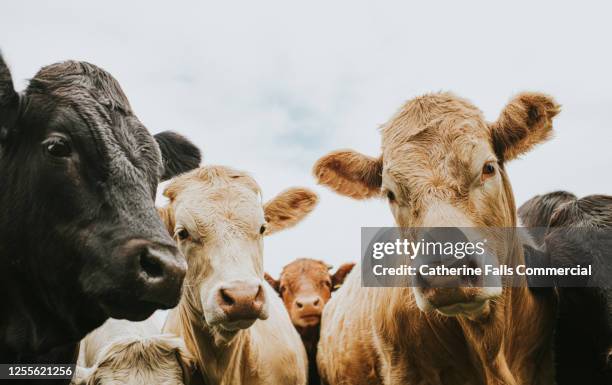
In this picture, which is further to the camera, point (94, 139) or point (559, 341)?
point (559, 341)

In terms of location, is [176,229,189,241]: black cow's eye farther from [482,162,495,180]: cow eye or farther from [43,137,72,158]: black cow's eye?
[482,162,495,180]: cow eye

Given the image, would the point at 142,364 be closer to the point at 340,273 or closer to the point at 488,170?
the point at 488,170

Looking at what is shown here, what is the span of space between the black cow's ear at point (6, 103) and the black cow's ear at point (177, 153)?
1.32 m

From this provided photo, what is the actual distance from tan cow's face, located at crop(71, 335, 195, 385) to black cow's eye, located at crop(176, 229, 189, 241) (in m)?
0.81

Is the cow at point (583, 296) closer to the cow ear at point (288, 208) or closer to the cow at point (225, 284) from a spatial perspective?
the cow at point (225, 284)

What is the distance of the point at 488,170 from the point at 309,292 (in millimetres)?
4297

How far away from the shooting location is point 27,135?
2.86 metres

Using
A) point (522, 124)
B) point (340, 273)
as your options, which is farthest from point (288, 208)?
point (340, 273)

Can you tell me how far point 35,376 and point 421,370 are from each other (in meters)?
2.47

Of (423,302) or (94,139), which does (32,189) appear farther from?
(423,302)

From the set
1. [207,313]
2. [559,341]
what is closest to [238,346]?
[207,313]

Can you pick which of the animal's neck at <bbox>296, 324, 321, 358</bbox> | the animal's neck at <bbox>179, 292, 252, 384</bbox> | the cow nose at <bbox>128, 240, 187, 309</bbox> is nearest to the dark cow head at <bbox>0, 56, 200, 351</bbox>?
the cow nose at <bbox>128, 240, 187, 309</bbox>

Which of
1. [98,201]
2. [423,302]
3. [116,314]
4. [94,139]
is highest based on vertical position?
[94,139]

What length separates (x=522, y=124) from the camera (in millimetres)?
4293
